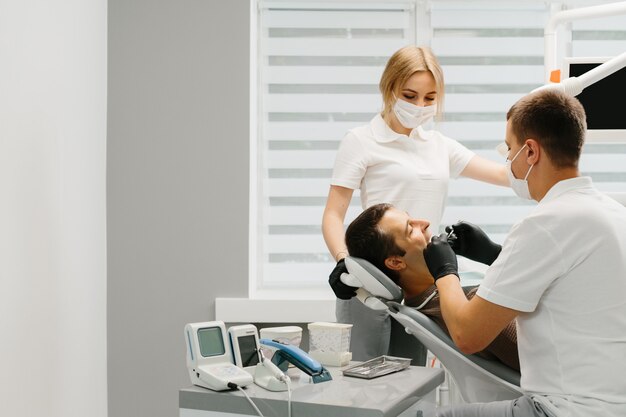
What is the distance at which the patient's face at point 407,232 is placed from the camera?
1896 millimetres

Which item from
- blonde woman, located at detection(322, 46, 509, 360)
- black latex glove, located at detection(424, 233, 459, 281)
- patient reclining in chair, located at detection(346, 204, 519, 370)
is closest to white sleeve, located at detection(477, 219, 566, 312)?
black latex glove, located at detection(424, 233, 459, 281)

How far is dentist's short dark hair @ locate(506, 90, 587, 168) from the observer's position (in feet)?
4.96

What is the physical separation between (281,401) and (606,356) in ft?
2.01

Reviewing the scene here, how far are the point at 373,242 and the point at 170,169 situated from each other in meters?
1.47

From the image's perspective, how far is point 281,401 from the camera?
1375 mm

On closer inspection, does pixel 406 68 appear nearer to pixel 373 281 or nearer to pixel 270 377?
pixel 373 281

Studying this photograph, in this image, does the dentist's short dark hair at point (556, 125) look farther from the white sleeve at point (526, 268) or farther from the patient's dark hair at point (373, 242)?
the patient's dark hair at point (373, 242)

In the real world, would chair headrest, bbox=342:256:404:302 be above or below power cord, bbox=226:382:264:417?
above

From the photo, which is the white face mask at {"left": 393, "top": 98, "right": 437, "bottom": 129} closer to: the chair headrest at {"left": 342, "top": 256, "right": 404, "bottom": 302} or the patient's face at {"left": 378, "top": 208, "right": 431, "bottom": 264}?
the patient's face at {"left": 378, "top": 208, "right": 431, "bottom": 264}

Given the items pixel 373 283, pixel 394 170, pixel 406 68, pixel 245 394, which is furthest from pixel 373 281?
pixel 406 68

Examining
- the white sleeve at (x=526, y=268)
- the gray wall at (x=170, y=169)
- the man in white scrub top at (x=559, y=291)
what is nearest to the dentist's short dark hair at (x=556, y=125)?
the man in white scrub top at (x=559, y=291)

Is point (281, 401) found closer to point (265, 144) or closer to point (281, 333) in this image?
point (281, 333)

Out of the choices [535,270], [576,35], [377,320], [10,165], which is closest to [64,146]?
[10,165]

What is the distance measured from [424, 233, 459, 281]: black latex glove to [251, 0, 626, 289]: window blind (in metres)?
Answer: 1.63
